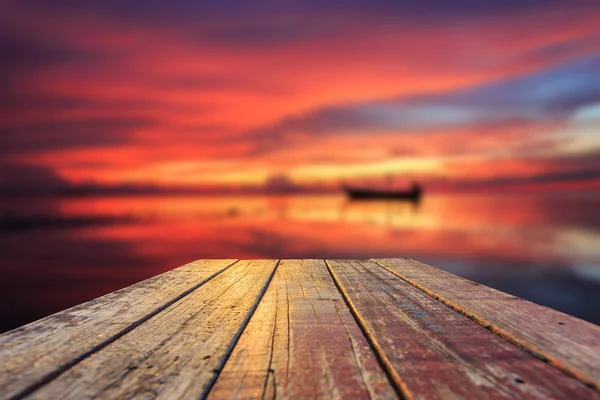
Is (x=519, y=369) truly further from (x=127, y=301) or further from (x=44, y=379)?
(x=127, y=301)

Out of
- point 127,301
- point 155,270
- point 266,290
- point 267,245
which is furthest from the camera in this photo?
point 267,245

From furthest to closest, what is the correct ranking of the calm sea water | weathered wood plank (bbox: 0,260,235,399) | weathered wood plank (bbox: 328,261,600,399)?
the calm sea water → weathered wood plank (bbox: 0,260,235,399) → weathered wood plank (bbox: 328,261,600,399)

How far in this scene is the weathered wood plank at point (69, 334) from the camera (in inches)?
52.1

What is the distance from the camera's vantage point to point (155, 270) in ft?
34.0

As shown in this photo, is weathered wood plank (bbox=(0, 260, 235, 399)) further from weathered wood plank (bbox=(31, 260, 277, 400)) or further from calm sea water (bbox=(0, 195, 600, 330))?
→ calm sea water (bbox=(0, 195, 600, 330))

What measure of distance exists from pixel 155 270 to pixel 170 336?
371 inches

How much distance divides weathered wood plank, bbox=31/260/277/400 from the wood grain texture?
1.17 m

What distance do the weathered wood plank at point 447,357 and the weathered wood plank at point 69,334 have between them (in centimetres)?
115

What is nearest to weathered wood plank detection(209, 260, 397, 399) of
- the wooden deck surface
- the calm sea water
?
the wooden deck surface

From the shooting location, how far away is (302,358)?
1439 millimetres

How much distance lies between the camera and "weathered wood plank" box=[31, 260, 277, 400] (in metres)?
1.22

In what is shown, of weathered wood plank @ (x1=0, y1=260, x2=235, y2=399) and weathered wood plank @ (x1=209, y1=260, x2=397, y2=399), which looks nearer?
weathered wood plank @ (x1=209, y1=260, x2=397, y2=399)

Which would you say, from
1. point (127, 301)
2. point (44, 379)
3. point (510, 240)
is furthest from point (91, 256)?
point (510, 240)

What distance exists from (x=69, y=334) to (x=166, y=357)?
22.5 inches
